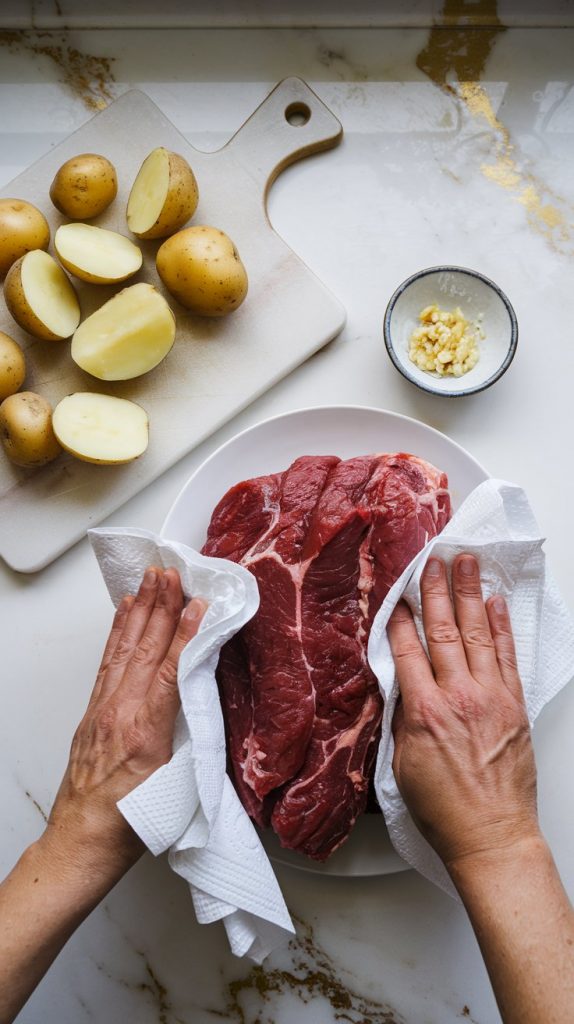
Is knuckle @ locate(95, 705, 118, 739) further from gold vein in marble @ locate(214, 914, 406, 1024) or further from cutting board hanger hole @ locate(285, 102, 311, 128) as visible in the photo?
cutting board hanger hole @ locate(285, 102, 311, 128)

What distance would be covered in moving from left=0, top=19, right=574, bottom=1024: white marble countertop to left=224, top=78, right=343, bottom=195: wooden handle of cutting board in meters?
0.06

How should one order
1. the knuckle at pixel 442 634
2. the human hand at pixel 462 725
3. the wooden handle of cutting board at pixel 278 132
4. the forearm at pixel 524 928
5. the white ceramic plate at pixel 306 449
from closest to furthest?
the forearm at pixel 524 928 < the human hand at pixel 462 725 < the knuckle at pixel 442 634 < the white ceramic plate at pixel 306 449 < the wooden handle of cutting board at pixel 278 132

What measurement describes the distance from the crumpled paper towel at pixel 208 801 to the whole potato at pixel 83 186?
83cm

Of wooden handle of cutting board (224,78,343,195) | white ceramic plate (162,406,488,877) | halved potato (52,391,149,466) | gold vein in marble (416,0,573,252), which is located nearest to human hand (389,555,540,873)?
white ceramic plate (162,406,488,877)

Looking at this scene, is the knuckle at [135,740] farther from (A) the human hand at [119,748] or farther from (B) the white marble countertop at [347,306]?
(B) the white marble countertop at [347,306]

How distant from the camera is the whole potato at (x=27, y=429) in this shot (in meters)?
1.88

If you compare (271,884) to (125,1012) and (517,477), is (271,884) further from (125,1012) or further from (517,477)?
(517,477)

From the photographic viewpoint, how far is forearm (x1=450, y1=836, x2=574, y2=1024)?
1328 millimetres

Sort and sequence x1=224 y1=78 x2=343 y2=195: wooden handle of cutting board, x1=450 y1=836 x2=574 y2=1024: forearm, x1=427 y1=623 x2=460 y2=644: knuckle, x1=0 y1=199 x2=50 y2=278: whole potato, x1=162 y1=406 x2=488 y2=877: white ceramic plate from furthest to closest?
x1=224 y1=78 x2=343 y2=195: wooden handle of cutting board, x1=0 y1=199 x2=50 y2=278: whole potato, x1=162 y1=406 x2=488 y2=877: white ceramic plate, x1=427 y1=623 x2=460 y2=644: knuckle, x1=450 y1=836 x2=574 y2=1024: forearm

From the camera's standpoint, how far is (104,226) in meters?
2.07

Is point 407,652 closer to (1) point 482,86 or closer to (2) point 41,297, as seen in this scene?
(2) point 41,297

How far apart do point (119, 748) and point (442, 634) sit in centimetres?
66

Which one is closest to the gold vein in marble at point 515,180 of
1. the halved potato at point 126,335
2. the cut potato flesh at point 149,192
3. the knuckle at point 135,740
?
the cut potato flesh at point 149,192

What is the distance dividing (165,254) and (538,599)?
45.9 inches
